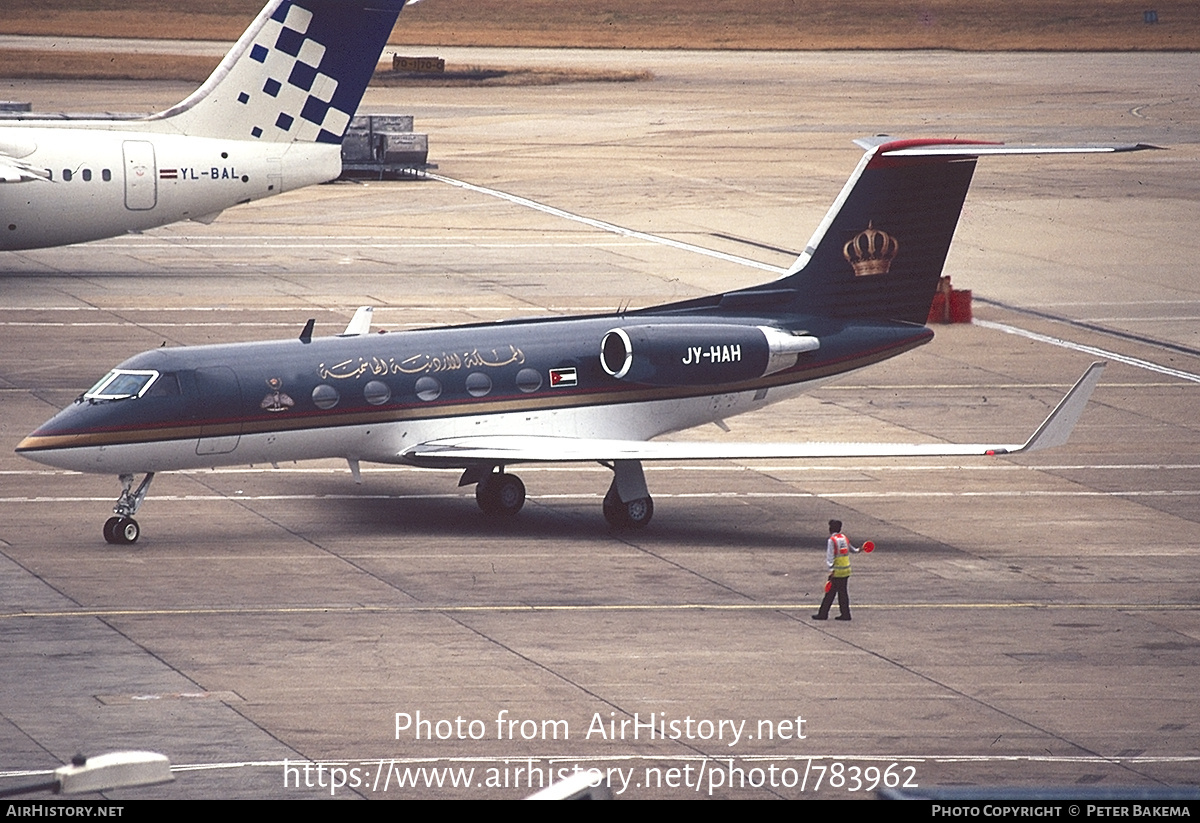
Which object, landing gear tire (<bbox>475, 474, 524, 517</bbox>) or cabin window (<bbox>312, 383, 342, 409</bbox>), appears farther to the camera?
landing gear tire (<bbox>475, 474, 524, 517</bbox>)

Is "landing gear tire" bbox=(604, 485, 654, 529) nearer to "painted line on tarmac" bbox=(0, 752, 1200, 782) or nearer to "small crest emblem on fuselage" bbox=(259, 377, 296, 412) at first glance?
"small crest emblem on fuselage" bbox=(259, 377, 296, 412)

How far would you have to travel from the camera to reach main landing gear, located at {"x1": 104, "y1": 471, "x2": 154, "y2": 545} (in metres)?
30.3

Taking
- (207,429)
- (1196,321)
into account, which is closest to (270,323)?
(207,429)

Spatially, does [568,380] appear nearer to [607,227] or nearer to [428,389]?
[428,389]

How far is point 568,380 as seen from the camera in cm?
3300

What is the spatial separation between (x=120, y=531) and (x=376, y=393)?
4.64m

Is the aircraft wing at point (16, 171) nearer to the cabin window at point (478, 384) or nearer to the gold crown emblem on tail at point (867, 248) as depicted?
the cabin window at point (478, 384)

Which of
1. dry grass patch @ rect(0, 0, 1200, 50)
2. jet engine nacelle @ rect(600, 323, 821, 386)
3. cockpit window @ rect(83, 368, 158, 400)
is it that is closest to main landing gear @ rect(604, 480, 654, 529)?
jet engine nacelle @ rect(600, 323, 821, 386)

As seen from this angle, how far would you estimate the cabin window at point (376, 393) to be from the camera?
3159 centimetres

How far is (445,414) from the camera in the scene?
106 ft

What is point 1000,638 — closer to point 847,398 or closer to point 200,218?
point 847,398

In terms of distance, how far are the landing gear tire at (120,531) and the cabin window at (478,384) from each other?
5952mm

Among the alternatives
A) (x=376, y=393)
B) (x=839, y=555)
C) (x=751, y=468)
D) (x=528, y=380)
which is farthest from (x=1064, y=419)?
(x=376, y=393)

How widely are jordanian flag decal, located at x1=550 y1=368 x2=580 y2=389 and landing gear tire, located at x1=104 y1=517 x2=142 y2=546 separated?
24.2ft
